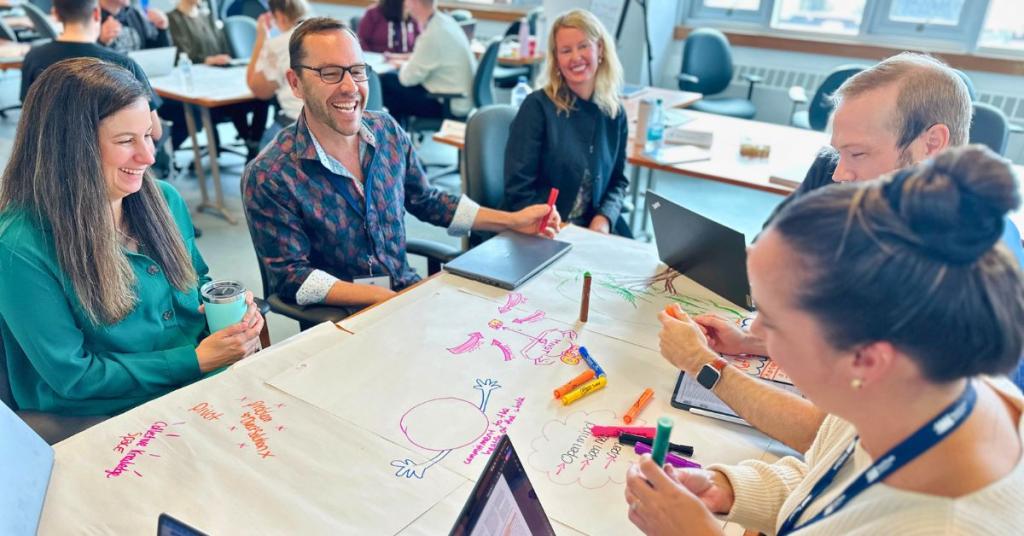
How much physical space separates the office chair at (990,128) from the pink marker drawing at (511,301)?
7.96 ft

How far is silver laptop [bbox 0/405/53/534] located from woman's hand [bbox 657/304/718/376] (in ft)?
3.32

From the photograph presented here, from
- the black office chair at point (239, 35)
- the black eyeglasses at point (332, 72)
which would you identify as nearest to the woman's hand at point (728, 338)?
the black eyeglasses at point (332, 72)

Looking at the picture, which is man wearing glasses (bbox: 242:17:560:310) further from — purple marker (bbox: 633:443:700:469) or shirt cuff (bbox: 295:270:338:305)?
purple marker (bbox: 633:443:700:469)

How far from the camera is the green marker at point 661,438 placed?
76 cm

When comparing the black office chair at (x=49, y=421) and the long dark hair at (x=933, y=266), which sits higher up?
the long dark hair at (x=933, y=266)

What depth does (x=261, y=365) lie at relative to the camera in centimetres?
126

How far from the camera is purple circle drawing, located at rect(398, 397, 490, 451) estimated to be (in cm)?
108

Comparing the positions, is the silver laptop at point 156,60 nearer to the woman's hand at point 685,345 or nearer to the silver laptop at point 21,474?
the silver laptop at point 21,474

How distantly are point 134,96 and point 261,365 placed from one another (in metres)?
0.59

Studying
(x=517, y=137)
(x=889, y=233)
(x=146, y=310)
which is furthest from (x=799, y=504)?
(x=517, y=137)

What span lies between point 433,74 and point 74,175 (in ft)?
10.9

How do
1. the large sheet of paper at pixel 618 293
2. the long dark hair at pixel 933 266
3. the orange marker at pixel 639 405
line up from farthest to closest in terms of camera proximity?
1. the large sheet of paper at pixel 618 293
2. the orange marker at pixel 639 405
3. the long dark hair at pixel 933 266

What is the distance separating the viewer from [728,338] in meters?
1.33

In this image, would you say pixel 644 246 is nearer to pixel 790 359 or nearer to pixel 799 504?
pixel 799 504
